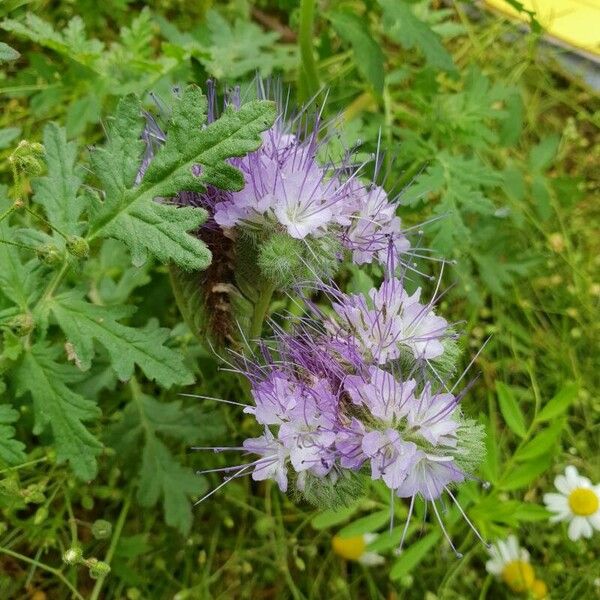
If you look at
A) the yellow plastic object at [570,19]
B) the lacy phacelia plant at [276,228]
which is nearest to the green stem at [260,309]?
the lacy phacelia plant at [276,228]

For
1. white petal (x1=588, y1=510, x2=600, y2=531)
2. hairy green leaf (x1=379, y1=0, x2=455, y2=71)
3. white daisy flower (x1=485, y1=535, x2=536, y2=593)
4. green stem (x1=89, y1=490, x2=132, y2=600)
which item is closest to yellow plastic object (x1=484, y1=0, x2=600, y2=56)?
hairy green leaf (x1=379, y1=0, x2=455, y2=71)

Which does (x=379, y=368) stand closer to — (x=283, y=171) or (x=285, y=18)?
(x=283, y=171)

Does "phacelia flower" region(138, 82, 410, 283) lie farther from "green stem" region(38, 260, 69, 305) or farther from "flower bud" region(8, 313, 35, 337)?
"flower bud" region(8, 313, 35, 337)

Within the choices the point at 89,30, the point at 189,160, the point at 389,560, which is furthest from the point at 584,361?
the point at 89,30

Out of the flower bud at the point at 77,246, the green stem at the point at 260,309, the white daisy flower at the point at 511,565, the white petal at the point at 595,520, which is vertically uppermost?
the flower bud at the point at 77,246

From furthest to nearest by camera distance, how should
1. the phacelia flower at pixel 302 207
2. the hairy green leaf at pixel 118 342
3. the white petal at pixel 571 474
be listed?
the white petal at pixel 571 474
the hairy green leaf at pixel 118 342
the phacelia flower at pixel 302 207

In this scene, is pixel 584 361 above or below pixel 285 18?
below

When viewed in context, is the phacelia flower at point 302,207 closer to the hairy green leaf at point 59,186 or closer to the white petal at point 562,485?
the hairy green leaf at point 59,186
